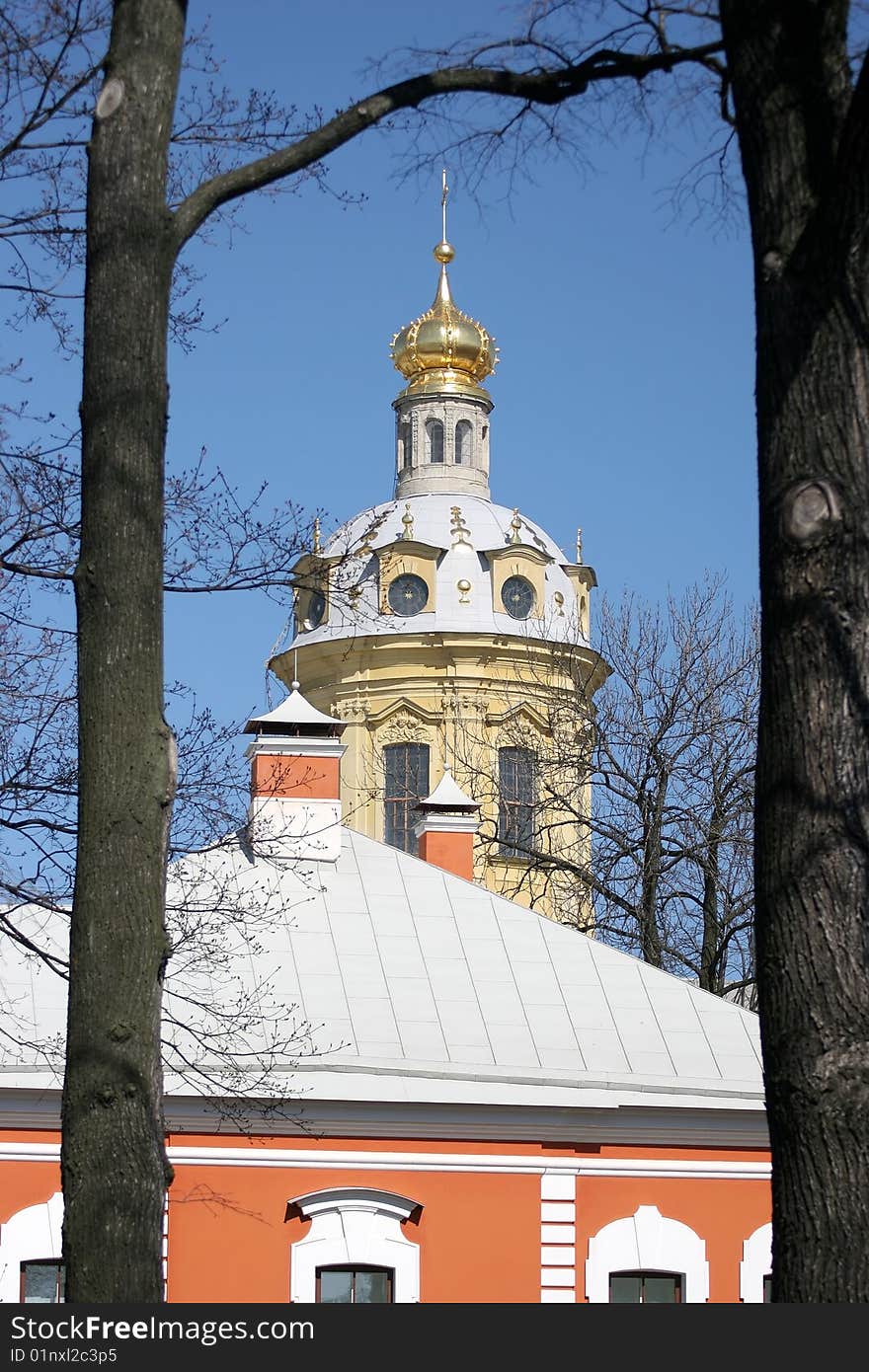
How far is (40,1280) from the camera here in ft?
46.6

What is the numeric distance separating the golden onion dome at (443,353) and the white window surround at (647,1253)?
31321 mm

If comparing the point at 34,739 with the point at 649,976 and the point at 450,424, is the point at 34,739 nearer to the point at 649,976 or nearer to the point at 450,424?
the point at 649,976

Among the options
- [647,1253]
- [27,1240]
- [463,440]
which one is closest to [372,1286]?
[647,1253]

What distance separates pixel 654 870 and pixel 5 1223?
13971 mm

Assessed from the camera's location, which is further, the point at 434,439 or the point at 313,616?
the point at 434,439

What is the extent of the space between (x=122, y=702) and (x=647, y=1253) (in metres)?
9.73

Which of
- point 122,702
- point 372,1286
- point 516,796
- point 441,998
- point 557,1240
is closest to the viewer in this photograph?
point 122,702

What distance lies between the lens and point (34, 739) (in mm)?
11438

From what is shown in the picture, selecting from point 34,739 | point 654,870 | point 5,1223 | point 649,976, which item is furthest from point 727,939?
point 34,739

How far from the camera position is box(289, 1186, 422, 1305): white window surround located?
14.3m

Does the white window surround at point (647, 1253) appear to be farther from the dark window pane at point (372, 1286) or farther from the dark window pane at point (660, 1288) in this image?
the dark window pane at point (372, 1286)

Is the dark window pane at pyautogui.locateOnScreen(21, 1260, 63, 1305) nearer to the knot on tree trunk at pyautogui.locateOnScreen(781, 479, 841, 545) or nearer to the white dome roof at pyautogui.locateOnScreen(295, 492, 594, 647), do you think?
the knot on tree trunk at pyautogui.locateOnScreen(781, 479, 841, 545)

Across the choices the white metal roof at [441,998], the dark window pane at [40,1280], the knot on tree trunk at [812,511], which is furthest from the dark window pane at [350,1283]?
the knot on tree trunk at [812,511]

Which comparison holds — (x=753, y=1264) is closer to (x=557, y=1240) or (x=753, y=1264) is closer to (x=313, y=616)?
(x=557, y=1240)
